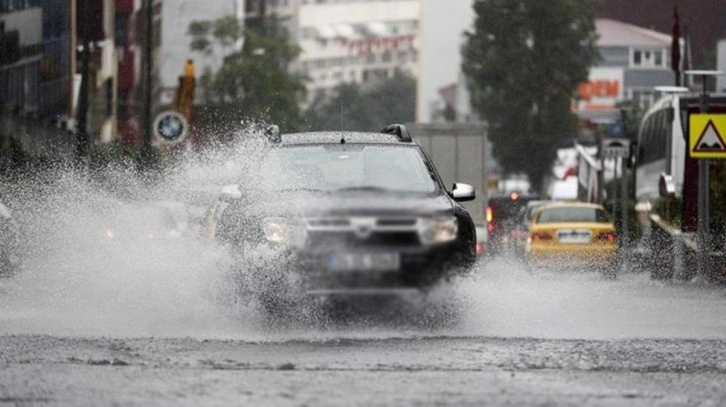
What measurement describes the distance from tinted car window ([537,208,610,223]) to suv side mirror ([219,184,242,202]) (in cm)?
2112

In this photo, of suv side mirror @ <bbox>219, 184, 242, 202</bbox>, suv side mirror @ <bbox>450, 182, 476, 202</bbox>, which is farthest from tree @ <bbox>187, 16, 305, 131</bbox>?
suv side mirror @ <bbox>219, 184, 242, 202</bbox>

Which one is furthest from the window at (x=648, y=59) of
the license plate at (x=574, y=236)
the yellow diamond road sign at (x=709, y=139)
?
the yellow diamond road sign at (x=709, y=139)

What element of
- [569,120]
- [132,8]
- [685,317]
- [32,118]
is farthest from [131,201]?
[569,120]

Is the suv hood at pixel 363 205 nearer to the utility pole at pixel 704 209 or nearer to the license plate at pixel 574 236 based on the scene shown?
the utility pole at pixel 704 209

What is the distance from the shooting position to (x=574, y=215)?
114 feet

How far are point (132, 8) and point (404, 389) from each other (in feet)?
252

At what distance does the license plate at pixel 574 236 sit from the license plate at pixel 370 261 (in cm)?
2489

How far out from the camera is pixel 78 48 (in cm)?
6581

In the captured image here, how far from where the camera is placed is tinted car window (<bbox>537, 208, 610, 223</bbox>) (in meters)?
34.4

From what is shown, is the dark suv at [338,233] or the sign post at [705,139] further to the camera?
the sign post at [705,139]

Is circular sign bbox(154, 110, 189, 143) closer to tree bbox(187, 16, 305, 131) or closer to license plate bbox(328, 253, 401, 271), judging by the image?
license plate bbox(328, 253, 401, 271)

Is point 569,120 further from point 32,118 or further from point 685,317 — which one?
point 685,317

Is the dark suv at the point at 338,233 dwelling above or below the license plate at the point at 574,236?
above

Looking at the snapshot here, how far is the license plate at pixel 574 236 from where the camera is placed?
32.9 m
